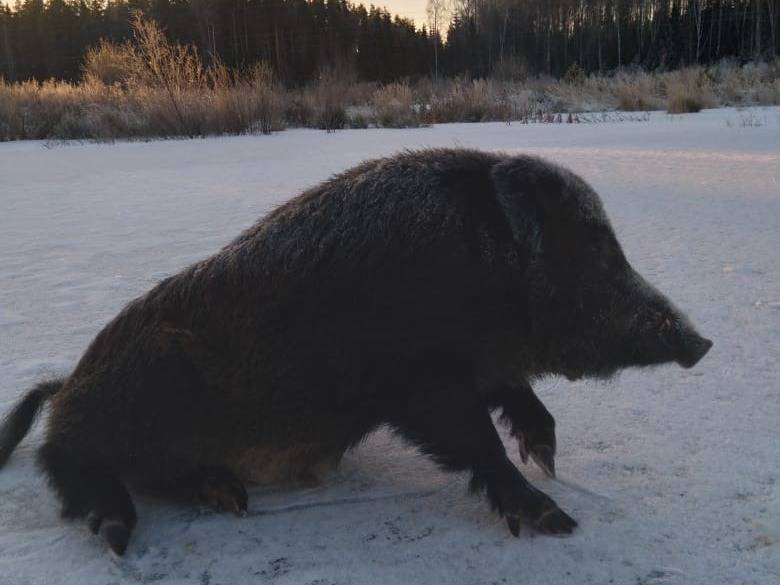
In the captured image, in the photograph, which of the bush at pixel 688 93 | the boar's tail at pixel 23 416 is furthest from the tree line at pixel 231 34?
the boar's tail at pixel 23 416

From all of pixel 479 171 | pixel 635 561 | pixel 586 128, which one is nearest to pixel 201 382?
pixel 479 171

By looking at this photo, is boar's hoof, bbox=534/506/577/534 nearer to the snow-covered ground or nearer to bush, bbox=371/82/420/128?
the snow-covered ground

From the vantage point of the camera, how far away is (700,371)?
287 centimetres

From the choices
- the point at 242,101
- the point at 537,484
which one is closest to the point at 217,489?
the point at 537,484

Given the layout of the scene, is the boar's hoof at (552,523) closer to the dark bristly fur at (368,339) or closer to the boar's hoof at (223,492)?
the dark bristly fur at (368,339)

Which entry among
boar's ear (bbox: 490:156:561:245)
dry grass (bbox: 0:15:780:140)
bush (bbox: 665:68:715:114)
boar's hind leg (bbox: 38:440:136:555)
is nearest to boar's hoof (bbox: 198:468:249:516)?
boar's hind leg (bbox: 38:440:136:555)

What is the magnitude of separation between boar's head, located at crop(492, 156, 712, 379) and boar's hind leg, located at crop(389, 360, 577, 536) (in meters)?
0.26

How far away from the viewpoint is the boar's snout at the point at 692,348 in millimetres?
2070

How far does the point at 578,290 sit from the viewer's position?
2.01 m

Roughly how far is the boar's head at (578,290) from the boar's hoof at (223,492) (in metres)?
0.93

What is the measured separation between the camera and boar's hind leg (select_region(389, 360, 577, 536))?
75.2 inches

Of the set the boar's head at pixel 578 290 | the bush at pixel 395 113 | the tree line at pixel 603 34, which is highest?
the tree line at pixel 603 34

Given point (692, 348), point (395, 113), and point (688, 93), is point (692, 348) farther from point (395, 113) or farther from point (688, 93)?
point (688, 93)

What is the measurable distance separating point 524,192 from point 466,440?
2.27ft
